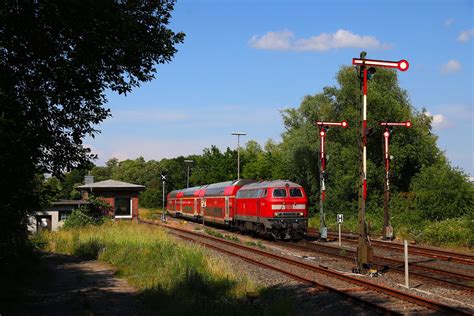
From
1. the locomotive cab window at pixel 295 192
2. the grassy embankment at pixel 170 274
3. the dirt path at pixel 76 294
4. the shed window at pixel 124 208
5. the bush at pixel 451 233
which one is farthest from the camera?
the shed window at pixel 124 208

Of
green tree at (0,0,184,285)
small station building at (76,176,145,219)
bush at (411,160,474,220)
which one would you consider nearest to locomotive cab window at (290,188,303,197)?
bush at (411,160,474,220)

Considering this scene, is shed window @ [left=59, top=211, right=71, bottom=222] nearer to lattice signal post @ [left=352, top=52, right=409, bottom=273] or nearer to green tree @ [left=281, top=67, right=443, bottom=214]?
lattice signal post @ [left=352, top=52, right=409, bottom=273]

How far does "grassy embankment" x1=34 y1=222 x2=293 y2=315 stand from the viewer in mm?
9663

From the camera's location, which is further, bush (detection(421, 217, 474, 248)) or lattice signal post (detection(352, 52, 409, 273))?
bush (detection(421, 217, 474, 248))

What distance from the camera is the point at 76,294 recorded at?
11984mm

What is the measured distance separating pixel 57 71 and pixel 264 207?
63.7 ft

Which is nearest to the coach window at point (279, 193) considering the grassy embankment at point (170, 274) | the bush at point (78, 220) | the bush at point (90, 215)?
the grassy embankment at point (170, 274)

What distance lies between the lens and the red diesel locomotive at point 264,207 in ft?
86.1

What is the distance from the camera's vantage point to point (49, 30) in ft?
25.6

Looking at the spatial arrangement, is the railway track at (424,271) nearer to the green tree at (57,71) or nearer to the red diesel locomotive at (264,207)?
the red diesel locomotive at (264,207)

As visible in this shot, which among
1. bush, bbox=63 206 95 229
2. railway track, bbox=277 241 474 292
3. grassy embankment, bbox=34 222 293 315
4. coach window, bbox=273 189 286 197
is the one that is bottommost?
railway track, bbox=277 241 474 292

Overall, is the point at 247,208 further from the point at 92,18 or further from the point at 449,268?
the point at 92,18

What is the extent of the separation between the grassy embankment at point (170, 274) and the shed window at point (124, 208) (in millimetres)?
10498

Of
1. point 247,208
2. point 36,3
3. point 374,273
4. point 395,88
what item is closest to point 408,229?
point 247,208
